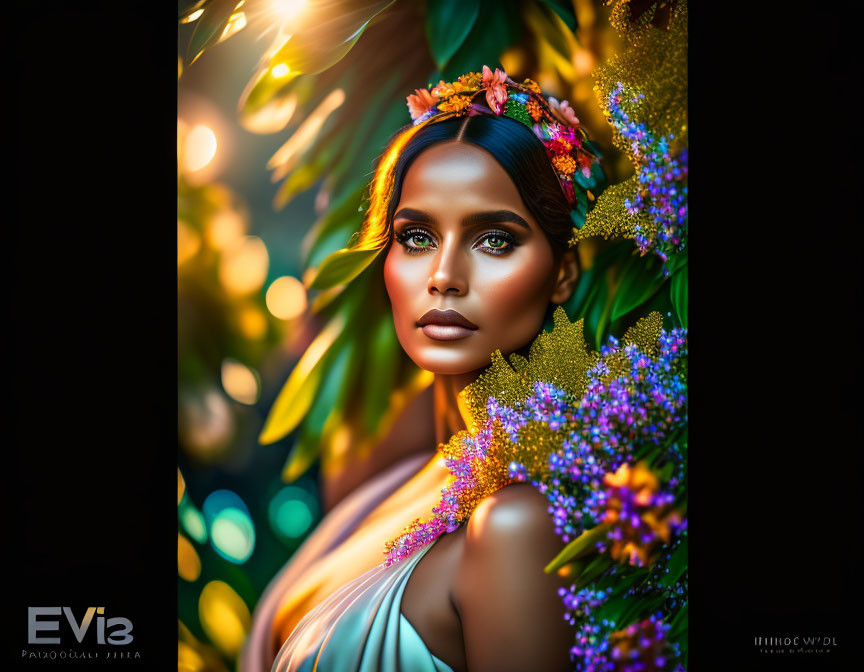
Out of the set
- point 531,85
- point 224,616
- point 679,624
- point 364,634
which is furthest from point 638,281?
point 224,616

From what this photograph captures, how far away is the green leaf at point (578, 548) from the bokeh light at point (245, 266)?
3.84ft

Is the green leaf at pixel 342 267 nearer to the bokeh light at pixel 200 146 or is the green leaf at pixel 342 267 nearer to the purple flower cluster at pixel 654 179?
the bokeh light at pixel 200 146

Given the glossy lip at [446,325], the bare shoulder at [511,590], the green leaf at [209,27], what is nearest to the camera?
the bare shoulder at [511,590]

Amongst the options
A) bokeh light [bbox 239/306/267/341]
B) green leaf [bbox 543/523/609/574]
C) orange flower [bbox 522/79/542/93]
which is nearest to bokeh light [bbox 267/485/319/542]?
bokeh light [bbox 239/306/267/341]

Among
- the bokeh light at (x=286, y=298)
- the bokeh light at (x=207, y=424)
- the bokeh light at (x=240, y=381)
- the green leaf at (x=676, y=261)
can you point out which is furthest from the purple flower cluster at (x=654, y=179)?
the bokeh light at (x=207, y=424)

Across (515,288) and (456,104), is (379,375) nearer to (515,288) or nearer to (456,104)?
(515,288)

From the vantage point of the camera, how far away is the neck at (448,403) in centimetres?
222

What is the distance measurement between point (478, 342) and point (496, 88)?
2.43 ft

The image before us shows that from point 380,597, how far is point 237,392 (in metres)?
0.74
